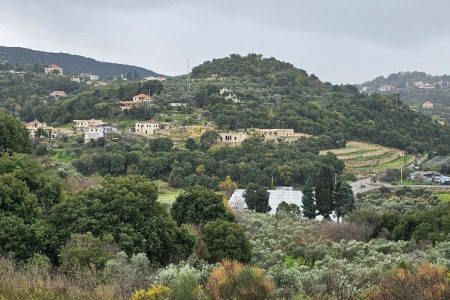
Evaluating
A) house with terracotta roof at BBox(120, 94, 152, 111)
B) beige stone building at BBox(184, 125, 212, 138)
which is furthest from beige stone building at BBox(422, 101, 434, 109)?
beige stone building at BBox(184, 125, 212, 138)

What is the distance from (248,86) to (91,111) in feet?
63.7

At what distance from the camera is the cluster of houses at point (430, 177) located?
39.8 metres

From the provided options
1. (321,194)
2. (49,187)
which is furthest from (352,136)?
(49,187)

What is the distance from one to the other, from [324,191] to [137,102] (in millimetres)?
31820

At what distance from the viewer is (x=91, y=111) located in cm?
5256

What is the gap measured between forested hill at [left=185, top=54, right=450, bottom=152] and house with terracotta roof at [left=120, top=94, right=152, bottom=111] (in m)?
4.82

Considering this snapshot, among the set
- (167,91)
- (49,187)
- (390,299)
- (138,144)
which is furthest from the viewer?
(167,91)

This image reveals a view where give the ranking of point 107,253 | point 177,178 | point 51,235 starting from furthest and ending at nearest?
1. point 177,178
2. point 51,235
3. point 107,253

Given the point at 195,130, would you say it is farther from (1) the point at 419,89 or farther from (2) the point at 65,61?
(1) the point at 419,89

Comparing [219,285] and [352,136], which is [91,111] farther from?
[219,285]

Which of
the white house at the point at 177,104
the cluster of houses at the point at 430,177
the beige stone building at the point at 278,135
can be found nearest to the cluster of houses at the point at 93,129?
the white house at the point at 177,104

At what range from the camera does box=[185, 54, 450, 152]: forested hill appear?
1965 inches

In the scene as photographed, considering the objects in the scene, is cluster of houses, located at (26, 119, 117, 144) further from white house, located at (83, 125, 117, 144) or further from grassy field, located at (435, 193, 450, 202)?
grassy field, located at (435, 193, 450, 202)

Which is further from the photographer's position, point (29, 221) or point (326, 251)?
point (326, 251)
